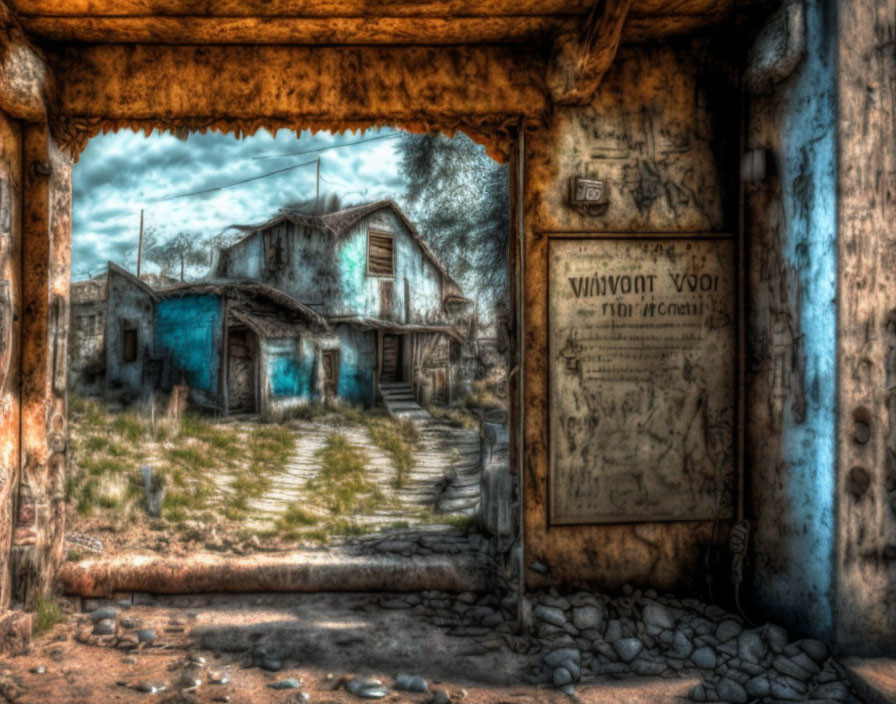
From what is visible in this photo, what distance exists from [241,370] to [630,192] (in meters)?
15.0

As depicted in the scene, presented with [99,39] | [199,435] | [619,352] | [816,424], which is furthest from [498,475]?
[199,435]

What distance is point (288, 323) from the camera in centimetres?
1770

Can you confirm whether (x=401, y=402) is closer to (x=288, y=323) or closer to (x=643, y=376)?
(x=288, y=323)

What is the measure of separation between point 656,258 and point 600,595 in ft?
7.38

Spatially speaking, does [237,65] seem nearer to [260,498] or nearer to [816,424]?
[816,424]

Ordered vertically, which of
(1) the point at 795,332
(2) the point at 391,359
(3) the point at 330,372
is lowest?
(3) the point at 330,372

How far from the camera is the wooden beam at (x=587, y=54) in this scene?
140 inches

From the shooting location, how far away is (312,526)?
255 inches

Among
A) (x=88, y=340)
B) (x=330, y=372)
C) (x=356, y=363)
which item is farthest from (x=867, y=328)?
(x=88, y=340)

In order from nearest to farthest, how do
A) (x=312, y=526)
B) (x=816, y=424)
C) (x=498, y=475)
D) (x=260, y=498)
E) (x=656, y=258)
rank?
1. (x=816, y=424)
2. (x=656, y=258)
3. (x=498, y=475)
4. (x=312, y=526)
5. (x=260, y=498)

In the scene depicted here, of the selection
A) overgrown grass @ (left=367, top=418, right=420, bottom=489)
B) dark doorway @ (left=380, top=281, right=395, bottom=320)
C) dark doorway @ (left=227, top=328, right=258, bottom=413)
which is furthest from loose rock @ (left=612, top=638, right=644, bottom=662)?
dark doorway @ (left=380, top=281, right=395, bottom=320)

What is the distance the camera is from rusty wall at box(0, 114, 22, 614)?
3689 millimetres

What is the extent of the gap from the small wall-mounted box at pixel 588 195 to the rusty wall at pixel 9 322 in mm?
3505

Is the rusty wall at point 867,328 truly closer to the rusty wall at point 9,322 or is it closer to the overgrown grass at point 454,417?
→ the rusty wall at point 9,322
